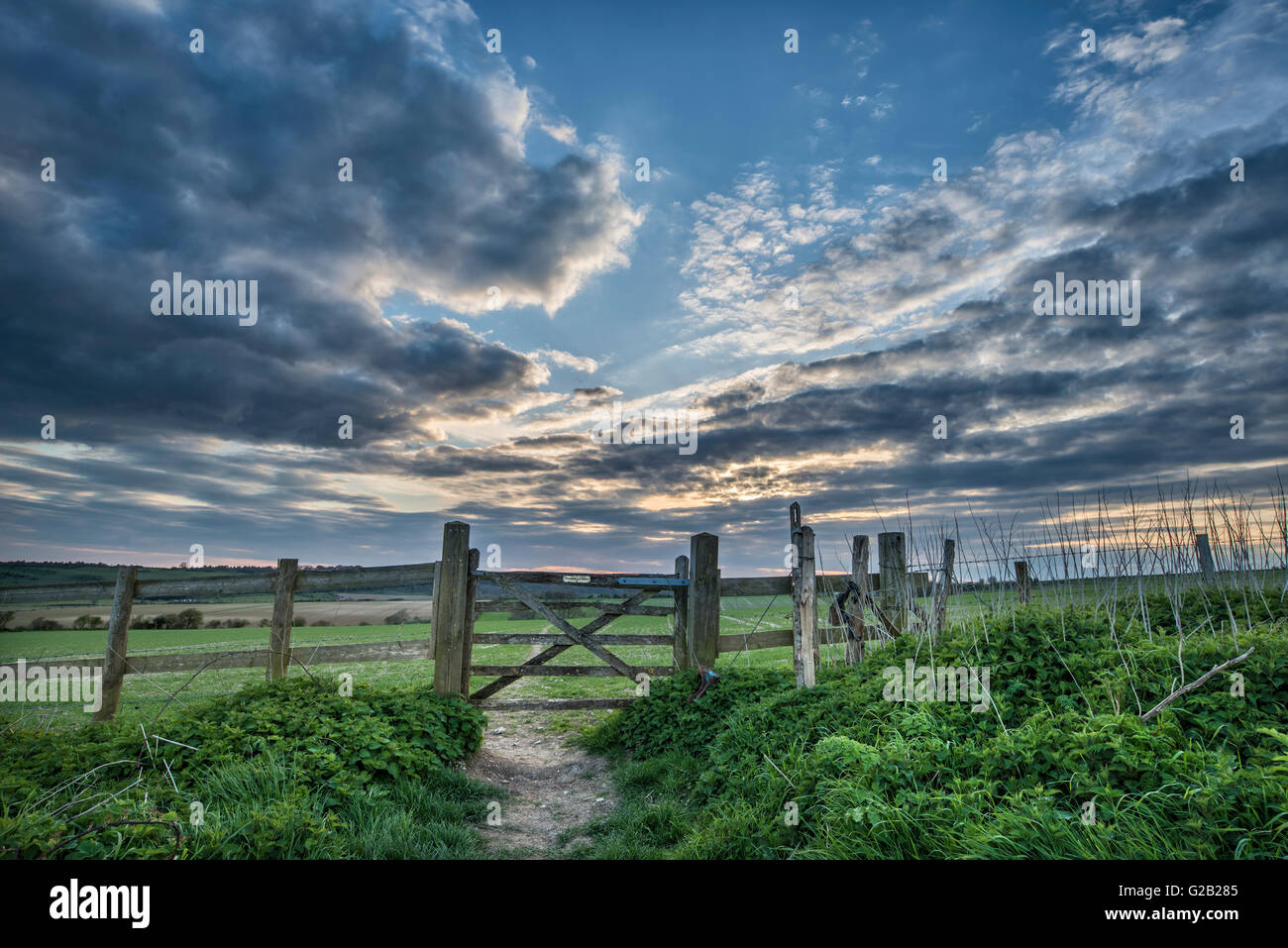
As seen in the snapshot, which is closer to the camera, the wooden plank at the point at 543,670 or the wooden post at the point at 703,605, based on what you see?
the wooden plank at the point at 543,670

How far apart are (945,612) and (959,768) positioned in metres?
5.79

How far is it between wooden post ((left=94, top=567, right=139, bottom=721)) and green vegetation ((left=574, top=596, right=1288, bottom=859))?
774 cm

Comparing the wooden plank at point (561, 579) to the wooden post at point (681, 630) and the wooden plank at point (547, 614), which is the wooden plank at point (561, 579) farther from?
the wooden post at point (681, 630)

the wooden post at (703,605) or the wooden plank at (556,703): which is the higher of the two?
the wooden post at (703,605)

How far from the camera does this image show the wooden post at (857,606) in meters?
9.75

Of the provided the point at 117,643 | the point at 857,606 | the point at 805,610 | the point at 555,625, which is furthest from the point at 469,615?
the point at 857,606

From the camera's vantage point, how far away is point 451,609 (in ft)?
30.0

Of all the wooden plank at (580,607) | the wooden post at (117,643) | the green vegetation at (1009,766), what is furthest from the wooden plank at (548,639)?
the wooden post at (117,643)

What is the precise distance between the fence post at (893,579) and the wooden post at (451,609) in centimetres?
675

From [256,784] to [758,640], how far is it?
684 cm
